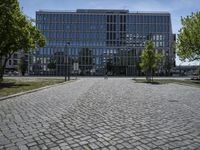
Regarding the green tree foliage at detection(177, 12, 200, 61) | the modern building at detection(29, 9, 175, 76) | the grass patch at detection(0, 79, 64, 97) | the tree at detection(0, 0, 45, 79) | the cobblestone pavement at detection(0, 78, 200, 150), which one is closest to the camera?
the cobblestone pavement at detection(0, 78, 200, 150)

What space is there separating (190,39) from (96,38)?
72.7 metres

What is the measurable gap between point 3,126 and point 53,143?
7.23 feet

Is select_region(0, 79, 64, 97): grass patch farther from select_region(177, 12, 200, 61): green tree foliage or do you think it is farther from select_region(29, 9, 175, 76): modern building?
select_region(29, 9, 175, 76): modern building

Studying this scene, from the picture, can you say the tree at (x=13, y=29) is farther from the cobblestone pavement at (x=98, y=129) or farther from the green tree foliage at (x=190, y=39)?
the green tree foliage at (x=190, y=39)

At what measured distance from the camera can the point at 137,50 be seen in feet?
361

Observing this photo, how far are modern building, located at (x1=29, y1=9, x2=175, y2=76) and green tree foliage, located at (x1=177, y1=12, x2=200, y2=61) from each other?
67.4 m

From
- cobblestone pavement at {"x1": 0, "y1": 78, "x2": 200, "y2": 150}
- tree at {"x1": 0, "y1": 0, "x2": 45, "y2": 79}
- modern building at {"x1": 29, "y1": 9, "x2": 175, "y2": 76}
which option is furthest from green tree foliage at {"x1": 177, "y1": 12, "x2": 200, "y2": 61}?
modern building at {"x1": 29, "y1": 9, "x2": 175, "y2": 76}

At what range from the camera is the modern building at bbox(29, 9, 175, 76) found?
10800 centimetres

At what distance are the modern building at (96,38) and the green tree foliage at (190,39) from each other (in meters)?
67.4

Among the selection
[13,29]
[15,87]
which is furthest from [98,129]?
[13,29]

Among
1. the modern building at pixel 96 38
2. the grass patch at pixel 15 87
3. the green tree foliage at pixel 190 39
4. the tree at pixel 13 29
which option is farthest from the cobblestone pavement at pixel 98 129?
the modern building at pixel 96 38

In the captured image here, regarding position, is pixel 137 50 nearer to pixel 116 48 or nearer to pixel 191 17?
pixel 116 48

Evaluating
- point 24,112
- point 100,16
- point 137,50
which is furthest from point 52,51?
point 24,112

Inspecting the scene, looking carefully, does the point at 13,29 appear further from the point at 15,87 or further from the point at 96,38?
the point at 96,38
